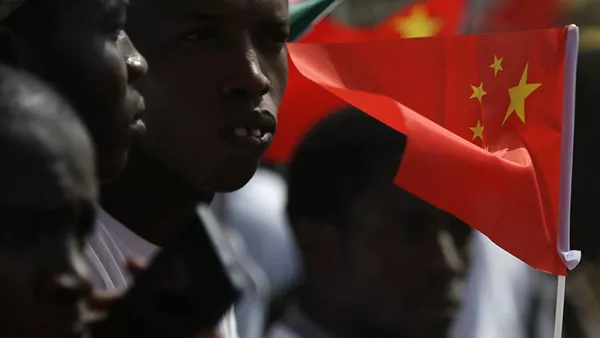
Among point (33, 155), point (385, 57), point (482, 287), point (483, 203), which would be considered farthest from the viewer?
point (482, 287)

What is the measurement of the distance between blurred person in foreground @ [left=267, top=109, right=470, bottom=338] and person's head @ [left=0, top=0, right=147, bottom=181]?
1.60 m

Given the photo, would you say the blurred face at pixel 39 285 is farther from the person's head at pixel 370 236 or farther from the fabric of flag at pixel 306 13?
the fabric of flag at pixel 306 13

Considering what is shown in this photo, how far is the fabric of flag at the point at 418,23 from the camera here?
506 cm

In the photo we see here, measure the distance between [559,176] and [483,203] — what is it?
0.76ft

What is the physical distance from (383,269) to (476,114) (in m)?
0.52

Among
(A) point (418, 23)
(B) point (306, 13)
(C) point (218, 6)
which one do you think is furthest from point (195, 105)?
(A) point (418, 23)

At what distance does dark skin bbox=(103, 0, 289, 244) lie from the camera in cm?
318

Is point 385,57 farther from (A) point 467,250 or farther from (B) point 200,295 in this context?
(B) point 200,295

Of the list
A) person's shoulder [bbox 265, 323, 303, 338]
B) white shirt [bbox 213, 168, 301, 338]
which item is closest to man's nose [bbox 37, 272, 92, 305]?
person's shoulder [bbox 265, 323, 303, 338]

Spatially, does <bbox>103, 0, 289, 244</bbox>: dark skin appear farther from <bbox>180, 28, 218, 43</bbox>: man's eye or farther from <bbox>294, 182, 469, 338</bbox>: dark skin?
<bbox>294, 182, 469, 338</bbox>: dark skin

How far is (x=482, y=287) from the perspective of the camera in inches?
218

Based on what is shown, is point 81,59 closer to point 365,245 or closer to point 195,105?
point 195,105

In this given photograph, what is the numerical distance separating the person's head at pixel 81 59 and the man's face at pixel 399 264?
166cm

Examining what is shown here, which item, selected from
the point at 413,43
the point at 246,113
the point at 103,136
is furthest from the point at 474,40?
the point at 103,136
